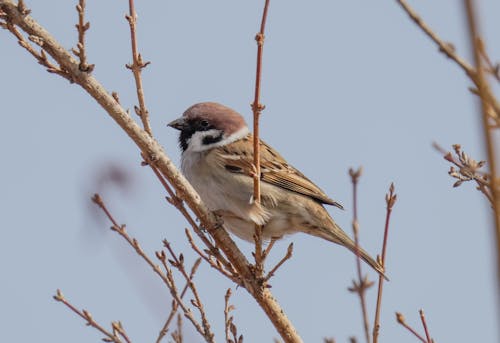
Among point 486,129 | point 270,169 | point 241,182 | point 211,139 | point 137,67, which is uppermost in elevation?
point 211,139

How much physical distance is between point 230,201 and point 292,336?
60.4 inches

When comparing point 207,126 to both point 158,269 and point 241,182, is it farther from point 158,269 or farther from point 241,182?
point 158,269

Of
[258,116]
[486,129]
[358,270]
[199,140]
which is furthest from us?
[199,140]

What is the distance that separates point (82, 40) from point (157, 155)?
1.82 ft

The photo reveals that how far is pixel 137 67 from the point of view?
2.95 m

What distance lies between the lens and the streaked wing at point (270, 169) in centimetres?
455

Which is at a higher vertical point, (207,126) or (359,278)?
(207,126)

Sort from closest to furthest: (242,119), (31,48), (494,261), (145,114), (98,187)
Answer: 1. (494,261)
2. (98,187)
3. (31,48)
4. (145,114)
5. (242,119)

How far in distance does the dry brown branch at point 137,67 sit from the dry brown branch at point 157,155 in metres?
0.08

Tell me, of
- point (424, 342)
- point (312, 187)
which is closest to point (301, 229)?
point (312, 187)

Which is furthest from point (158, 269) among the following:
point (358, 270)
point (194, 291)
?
point (358, 270)

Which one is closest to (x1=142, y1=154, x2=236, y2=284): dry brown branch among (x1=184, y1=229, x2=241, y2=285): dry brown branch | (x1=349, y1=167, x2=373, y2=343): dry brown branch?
(x1=184, y1=229, x2=241, y2=285): dry brown branch

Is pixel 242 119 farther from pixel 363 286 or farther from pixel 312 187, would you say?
pixel 363 286

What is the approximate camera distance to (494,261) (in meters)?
0.80
